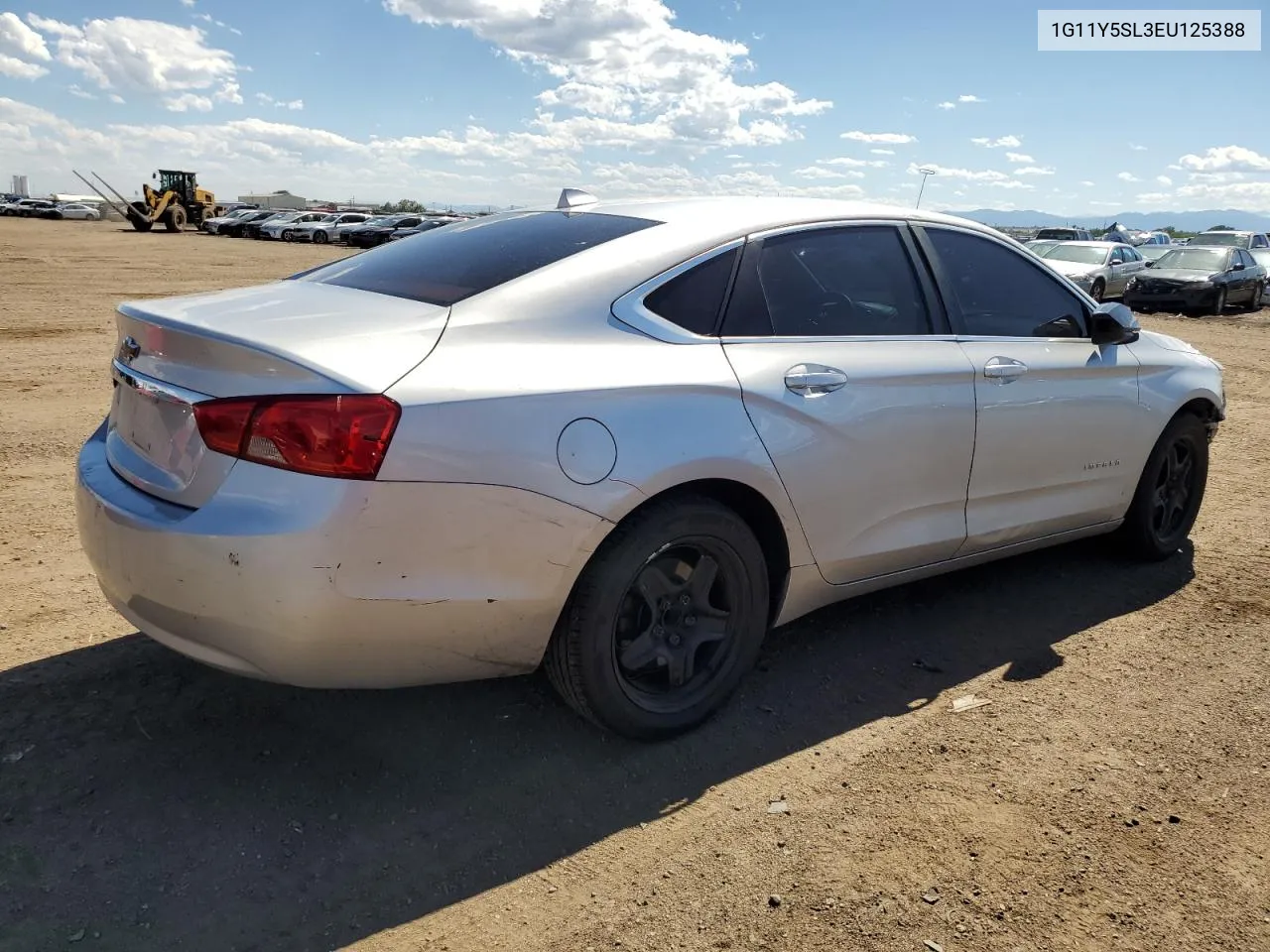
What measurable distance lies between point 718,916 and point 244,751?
149cm

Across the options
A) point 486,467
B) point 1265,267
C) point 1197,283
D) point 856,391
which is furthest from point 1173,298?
point 486,467

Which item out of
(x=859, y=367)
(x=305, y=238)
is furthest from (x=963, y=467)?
(x=305, y=238)

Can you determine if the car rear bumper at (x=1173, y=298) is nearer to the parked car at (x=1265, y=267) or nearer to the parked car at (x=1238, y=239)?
the parked car at (x=1265, y=267)

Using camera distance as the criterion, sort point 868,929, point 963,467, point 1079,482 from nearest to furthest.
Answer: point 868,929, point 963,467, point 1079,482

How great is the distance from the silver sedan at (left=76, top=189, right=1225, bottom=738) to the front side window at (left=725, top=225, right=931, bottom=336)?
1 centimetres

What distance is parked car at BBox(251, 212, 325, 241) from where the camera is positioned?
161 ft

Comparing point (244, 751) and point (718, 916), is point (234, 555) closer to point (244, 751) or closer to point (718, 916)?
point (244, 751)

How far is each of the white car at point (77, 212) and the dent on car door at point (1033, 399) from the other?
255 feet

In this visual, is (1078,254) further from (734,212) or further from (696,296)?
(696,296)

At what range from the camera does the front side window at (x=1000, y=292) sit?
3.94 metres

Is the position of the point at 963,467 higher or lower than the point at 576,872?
higher

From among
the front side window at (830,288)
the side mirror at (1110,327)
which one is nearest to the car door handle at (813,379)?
the front side window at (830,288)

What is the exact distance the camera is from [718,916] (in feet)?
7.86

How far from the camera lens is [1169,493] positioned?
494cm
